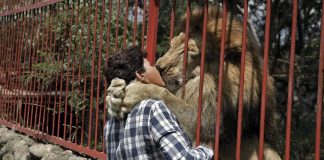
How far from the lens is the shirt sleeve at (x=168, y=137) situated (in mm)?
2338

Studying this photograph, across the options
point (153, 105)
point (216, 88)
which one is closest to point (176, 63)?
point (216, 88)

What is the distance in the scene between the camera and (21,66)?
6.36 meters

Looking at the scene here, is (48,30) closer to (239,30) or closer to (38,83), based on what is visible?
(38,83)

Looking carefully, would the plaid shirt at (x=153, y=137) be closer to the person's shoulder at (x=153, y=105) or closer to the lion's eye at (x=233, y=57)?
the person's shoulder at (x=153, y=105)

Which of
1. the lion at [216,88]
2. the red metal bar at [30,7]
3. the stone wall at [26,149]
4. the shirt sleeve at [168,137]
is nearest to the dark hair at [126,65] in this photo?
the lion at [216,88]

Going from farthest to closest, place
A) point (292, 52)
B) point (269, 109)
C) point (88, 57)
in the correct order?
point (88, 57)
point (269, 109)
point (292, 52)

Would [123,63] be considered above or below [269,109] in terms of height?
above

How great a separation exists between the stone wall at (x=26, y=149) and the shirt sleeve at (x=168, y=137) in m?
2.43

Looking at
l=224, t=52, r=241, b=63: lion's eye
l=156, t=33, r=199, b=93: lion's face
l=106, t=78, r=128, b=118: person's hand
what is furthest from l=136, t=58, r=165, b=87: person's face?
l=224, t=52, r=241, b=63: lion's eye

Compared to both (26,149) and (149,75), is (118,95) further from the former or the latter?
(26,149)

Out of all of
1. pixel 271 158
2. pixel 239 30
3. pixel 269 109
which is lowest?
pixel 271 158

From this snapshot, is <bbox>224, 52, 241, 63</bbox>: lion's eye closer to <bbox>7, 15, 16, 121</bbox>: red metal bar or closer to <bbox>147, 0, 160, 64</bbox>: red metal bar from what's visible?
<bbox>147, 0, 160, 64</bbox>: red metal bar

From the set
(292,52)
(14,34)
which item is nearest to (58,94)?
(14,34)

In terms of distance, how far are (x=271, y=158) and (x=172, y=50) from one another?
0.93 m
